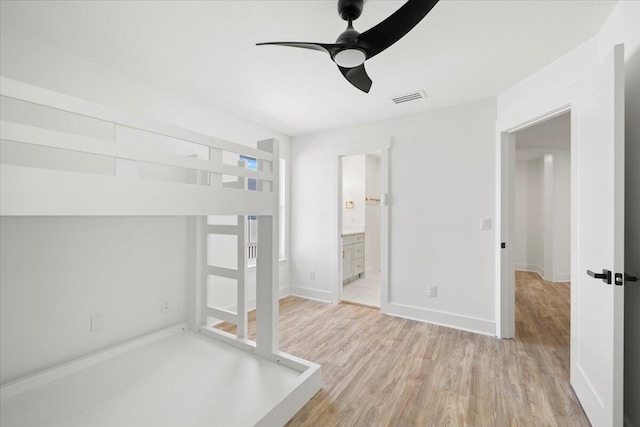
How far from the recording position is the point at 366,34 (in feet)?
4.66

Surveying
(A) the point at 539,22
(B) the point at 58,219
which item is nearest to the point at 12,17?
(B) the point at 58,219

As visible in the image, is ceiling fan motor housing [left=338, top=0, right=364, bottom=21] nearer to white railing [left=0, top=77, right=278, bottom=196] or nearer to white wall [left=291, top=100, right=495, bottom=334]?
white railing [left=0, top=77, right=278, bottom=196]

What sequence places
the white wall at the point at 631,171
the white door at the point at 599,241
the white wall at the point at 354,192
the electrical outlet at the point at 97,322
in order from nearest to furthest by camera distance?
the white door at the point at 599,241, the white wall at the point at 631,171, the electrical outlet at the point at 97,322, the white wall at the point at 354,192

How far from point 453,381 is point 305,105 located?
9.40 feet

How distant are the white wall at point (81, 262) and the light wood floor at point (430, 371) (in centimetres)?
134

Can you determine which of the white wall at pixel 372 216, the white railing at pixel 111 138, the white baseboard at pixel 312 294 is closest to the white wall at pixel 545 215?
the white wall at pixel 372 216

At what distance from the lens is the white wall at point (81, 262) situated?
6.13 ft

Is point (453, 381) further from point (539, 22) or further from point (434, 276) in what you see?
point (539, 22)

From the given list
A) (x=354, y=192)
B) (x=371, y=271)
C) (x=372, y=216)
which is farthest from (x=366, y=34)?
(x=371, y=271)

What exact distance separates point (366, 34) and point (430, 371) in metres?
2.36

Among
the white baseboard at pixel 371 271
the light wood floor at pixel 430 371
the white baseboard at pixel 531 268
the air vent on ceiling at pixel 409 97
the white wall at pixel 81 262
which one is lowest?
the light wood floor at pixel 430 371

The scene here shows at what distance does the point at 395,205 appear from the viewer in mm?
3529

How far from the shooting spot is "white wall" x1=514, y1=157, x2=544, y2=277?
569cm

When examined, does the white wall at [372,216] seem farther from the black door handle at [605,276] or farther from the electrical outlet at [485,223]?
the black door handle at [605,276]
